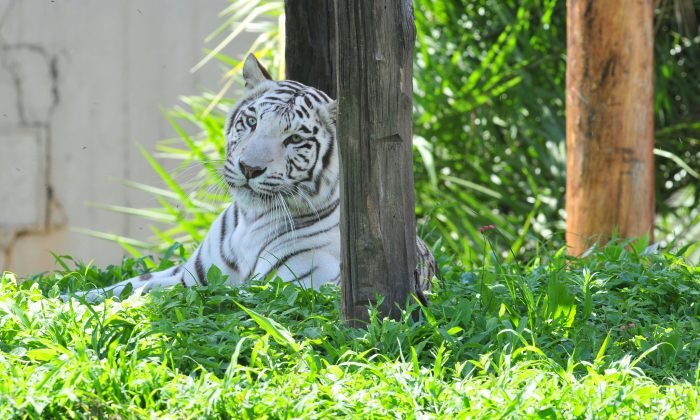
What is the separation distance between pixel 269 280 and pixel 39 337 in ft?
2.99

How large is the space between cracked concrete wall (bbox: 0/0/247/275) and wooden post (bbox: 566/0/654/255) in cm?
421

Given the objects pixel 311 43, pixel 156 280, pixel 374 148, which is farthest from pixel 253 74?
pixel 374 148

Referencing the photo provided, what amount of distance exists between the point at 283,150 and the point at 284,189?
0.43ft

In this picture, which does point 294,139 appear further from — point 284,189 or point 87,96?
point 87,96

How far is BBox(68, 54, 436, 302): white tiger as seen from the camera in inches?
138

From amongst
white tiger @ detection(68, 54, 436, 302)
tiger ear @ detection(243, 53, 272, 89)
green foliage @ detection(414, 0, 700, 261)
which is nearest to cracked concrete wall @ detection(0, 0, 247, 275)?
green foliage @ detection(414, 0, 700, 261)

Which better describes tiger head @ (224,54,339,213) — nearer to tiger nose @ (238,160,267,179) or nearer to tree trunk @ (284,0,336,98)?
tiger nose @ (238,160,267,179)

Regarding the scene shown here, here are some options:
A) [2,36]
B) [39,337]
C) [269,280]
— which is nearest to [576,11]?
[269,280]

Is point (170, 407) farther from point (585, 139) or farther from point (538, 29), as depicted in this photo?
point (538, 29)

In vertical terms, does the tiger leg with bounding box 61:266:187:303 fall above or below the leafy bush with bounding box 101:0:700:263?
below

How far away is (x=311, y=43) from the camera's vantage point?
416cm

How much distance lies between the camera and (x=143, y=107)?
8.43m

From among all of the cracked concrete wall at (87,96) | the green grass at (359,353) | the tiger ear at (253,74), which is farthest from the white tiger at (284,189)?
the cracked concrete wall at (87,96)

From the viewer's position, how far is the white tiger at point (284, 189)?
3506 mm
